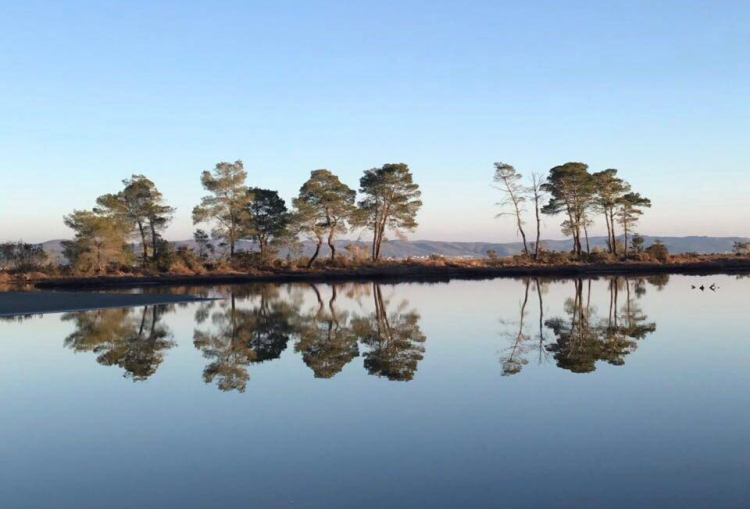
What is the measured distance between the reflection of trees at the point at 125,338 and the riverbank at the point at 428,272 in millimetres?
20622

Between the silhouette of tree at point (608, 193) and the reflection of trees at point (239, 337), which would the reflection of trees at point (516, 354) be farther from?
the silhouette of tree at point (608, 193)

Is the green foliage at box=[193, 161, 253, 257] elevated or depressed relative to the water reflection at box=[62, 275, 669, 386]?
elevated

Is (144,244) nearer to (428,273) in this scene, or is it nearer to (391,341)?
(428,273)

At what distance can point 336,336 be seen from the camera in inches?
653

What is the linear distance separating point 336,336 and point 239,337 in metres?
2.76

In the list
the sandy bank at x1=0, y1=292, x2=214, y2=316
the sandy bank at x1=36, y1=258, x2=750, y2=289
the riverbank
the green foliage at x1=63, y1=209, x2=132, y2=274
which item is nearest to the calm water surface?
the sandy bank at x1=0, y1=292, x2=214, y2=316

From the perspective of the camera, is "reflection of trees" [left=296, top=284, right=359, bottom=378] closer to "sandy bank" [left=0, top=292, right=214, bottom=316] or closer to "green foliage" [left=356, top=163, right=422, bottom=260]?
"sandy bank" [left=0, top=292, right=214, bottom=316]

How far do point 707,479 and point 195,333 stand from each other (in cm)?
1474

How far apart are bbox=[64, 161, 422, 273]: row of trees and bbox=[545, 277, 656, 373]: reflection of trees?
109ft

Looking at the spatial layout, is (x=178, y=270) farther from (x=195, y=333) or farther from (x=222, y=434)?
(x=222, y=434)

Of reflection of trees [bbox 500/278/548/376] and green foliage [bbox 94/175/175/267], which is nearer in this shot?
reflection of trees [bbox 500/278/548/376]

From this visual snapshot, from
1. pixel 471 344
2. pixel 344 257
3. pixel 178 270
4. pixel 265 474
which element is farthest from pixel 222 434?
pixel 344 257

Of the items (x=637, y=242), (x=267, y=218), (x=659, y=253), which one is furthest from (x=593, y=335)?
(x=637, y=242)

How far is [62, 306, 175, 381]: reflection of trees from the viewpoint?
43.5 ft
